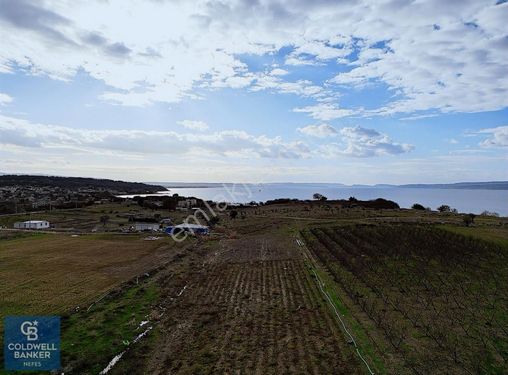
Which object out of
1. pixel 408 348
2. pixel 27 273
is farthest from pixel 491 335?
pixel 27 273

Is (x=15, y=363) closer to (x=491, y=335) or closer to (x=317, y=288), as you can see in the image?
(x=317, y=288)

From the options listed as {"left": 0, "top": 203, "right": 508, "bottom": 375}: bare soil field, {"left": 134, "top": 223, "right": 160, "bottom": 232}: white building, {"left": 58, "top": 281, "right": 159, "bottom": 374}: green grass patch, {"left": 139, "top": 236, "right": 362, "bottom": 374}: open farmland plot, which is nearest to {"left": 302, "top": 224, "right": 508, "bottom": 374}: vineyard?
{"left": 0, "top": 203, "right": 508, "bottom": 375}: bare soil field

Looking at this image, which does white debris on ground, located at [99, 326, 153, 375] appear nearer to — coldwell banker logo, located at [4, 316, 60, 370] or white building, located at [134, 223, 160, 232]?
coldwell banker logo, located at [4, 316, 60, 370]

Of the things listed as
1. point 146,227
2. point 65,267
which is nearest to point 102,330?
point 65,267

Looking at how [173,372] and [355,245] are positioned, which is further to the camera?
[355,245]

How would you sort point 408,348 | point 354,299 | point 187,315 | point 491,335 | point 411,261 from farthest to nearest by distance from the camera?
A: point 411,261
point 354,299
point 187,315
point 491,335
point 408,348

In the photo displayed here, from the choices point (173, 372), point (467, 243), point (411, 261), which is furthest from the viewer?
point (467, 243)

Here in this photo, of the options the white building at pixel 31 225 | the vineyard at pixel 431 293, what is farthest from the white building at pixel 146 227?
the vineyard at pixel 431 293
